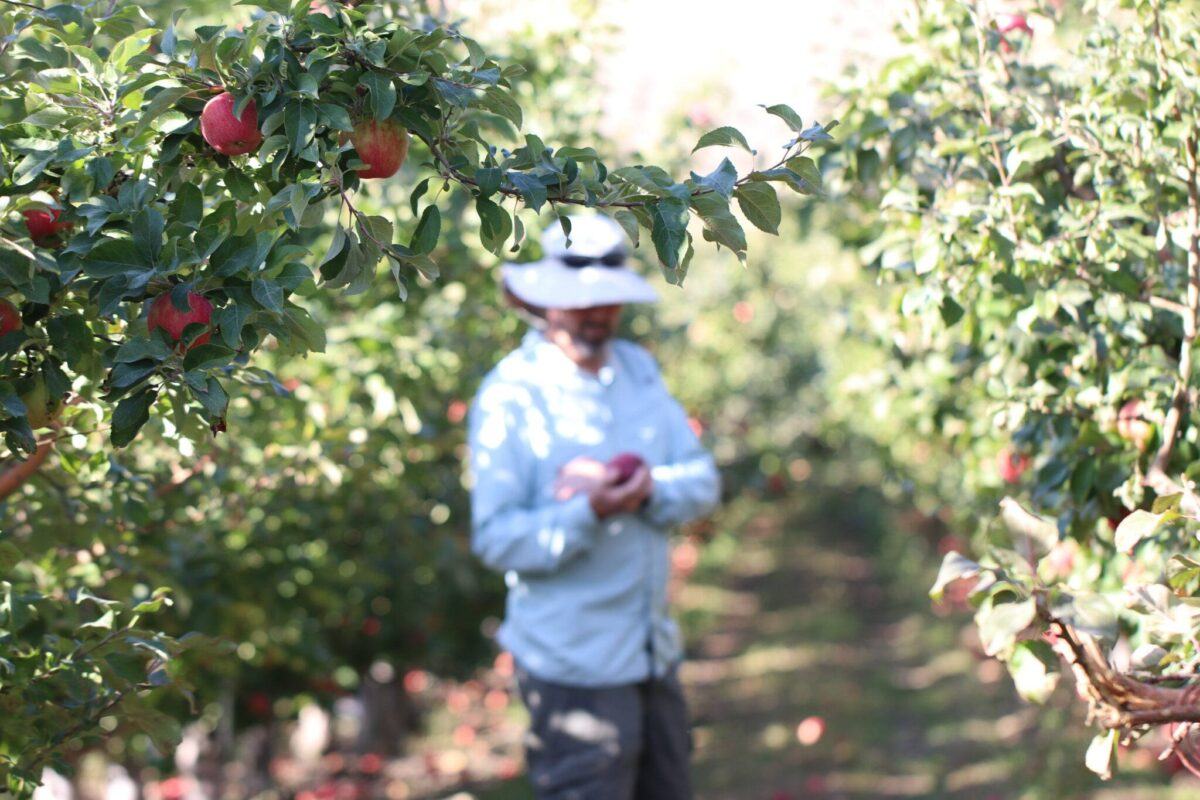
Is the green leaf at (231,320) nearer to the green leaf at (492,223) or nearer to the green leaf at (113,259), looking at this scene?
the green leaf at (113,259)

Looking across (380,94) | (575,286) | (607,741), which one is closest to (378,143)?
(380,94)

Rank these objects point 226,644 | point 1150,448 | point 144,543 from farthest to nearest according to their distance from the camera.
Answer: point 144,543 < point 1150,448 < point 226,644

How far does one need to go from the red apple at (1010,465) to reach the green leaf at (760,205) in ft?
5.10

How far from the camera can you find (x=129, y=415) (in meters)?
1.57

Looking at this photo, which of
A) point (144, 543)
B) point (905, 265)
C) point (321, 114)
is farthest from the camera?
point (144, 543)

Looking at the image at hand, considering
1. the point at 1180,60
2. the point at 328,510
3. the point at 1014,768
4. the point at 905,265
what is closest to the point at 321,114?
the point at 905,265

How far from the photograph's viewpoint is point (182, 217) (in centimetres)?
168

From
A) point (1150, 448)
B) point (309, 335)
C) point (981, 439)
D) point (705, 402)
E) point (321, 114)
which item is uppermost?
point (321, 114)

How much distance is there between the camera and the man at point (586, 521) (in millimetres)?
2836

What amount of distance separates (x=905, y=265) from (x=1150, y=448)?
0.57 metres

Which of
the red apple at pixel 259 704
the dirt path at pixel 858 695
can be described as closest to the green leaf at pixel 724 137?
the dirt path at pixel 858 695

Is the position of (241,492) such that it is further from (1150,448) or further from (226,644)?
(1150,448)

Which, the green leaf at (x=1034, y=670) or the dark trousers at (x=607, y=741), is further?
the dark trousers at (x=607, y=741)

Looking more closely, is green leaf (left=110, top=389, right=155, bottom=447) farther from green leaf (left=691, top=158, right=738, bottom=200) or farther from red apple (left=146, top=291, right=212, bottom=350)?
green leaf (left=691, top=158, right=738, bottom=200)
